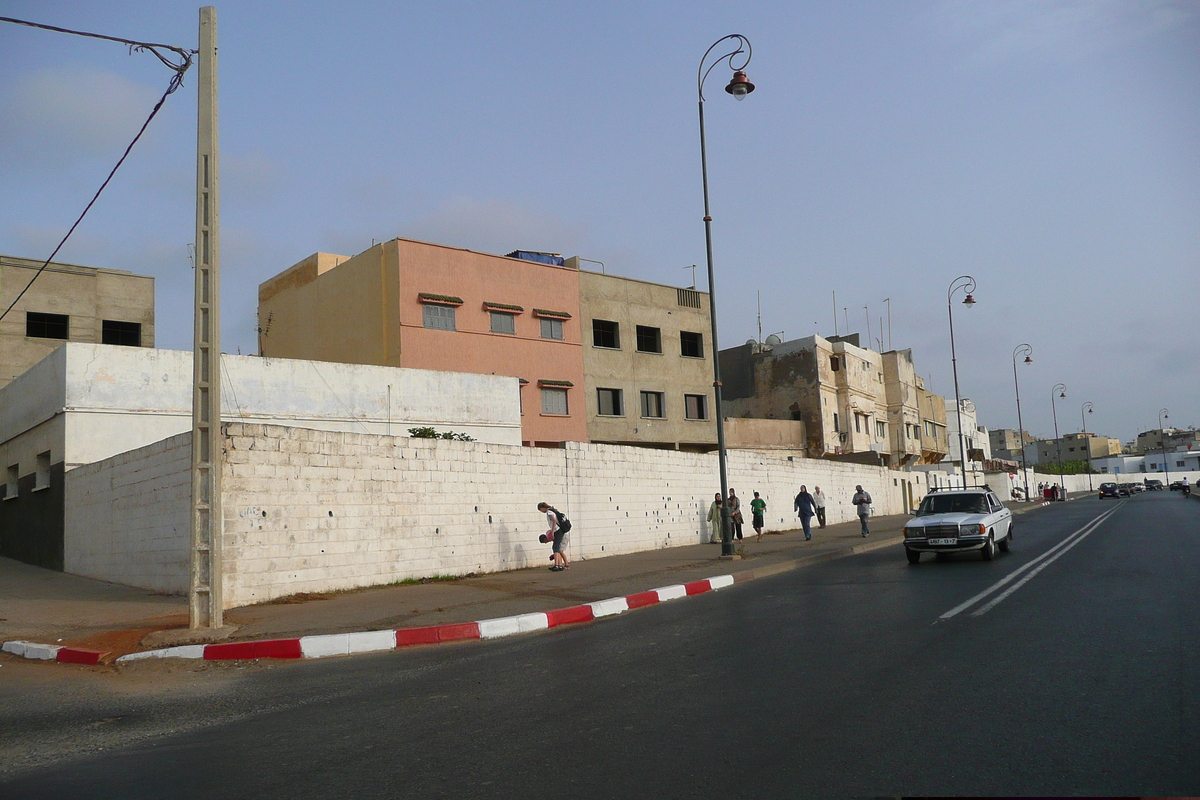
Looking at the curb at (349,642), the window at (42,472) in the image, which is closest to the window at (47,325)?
the window at (42,472)

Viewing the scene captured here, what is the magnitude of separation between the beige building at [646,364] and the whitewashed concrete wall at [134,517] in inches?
869

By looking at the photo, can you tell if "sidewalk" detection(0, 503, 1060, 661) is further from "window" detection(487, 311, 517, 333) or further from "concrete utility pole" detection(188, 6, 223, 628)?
"window" detection(487, 311, 517, 333)

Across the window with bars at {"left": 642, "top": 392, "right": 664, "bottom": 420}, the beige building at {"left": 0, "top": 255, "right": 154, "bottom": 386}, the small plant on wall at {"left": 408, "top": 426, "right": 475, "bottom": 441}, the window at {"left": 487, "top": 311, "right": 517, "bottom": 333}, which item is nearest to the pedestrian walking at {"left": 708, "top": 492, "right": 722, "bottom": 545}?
the small plant on wall at {"left": 408, "top": 426, "right": 475, "bottom": 441}

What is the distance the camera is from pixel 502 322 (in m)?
35.5

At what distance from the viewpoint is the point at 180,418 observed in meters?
21.8


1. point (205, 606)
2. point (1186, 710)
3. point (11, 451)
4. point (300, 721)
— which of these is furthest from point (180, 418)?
point (1186, 710)

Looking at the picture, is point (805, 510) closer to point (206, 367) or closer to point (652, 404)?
point (652, 404)

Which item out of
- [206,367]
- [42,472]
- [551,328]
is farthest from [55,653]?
[551,328]

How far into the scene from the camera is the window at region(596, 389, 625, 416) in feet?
127

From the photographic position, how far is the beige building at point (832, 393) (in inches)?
2100

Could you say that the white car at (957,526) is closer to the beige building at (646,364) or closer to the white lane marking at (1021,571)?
the white lane marking at (1021,571)

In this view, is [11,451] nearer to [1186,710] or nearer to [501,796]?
[501,796]

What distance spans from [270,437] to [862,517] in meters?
19.8

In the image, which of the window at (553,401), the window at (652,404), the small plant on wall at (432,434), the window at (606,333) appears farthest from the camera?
Answer: the window at (652,404)
